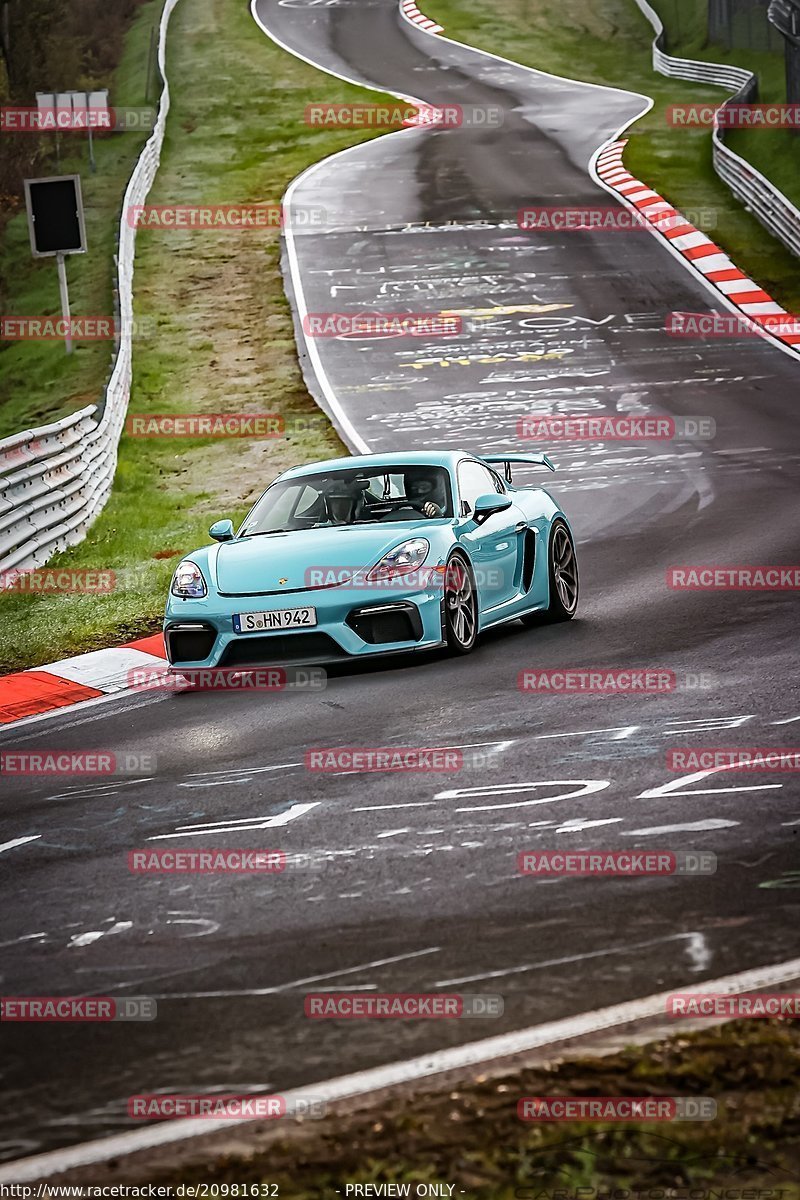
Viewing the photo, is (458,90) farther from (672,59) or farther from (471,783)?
(471,783)

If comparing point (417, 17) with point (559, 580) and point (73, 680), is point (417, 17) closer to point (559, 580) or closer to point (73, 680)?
point (559, 580)

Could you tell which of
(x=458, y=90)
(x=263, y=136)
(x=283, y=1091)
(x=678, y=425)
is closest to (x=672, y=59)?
(x=458, y=90)

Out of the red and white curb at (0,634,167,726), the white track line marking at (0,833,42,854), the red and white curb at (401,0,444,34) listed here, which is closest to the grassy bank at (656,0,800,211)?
the red and white curb at (401,0,444,34)

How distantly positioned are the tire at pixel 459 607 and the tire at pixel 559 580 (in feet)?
3.50

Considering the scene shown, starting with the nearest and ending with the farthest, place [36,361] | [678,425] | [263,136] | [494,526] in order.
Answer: [494,526] < [678,425] < [36,361] < [263,136]

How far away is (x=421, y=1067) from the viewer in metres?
4.35

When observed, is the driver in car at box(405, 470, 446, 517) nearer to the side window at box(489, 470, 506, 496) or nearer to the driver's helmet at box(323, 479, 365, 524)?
the driver's helmet at box(323, 479, 365, 524)

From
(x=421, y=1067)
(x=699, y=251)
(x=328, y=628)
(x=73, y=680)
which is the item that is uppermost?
(x=421, y=1067)

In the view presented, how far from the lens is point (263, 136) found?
4362 cm

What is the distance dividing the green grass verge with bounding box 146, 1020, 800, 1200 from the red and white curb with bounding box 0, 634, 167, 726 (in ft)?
21.9

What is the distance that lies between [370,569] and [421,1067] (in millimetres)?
6105

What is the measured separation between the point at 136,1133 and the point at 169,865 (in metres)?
2.45

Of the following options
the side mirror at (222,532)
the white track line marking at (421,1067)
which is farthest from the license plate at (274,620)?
the white track line marking at (421,1067)

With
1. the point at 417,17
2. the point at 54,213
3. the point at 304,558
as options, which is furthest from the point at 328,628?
the point at 417,17
